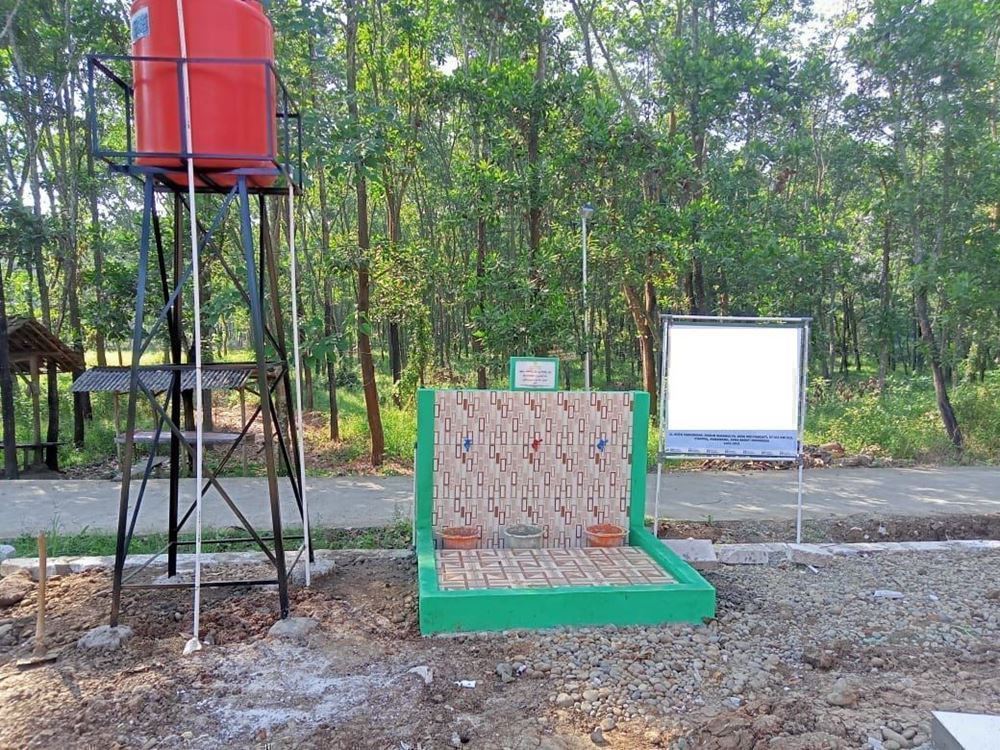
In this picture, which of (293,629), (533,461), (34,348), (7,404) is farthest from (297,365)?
(34,348)

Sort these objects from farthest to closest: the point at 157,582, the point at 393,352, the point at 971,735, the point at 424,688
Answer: the point at 393,352, the point at 157,582, the point at 424,688, the point at 971,735

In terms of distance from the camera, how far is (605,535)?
545 centimetres

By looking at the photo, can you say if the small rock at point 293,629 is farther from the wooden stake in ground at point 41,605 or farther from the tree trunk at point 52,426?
the tree trunk at point 52,426

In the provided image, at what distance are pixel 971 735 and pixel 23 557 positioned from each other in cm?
635

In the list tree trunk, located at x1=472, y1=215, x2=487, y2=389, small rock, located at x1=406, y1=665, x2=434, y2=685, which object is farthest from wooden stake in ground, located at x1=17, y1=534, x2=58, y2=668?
tree trunk, located at x1=472, y1=215, x2=487, y2=389

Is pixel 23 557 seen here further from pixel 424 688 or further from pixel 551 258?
pixel 551 258

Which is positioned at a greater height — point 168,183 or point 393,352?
point 168,183

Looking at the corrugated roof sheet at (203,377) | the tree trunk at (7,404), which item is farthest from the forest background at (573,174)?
the corrugated roof sheet at (203,377)

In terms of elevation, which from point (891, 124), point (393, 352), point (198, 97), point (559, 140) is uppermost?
point (891, 124)

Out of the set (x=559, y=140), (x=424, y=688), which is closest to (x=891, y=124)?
(x=559, y=140)

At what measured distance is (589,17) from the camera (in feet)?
38.6

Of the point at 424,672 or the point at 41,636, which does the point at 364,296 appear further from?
the point at 424,672

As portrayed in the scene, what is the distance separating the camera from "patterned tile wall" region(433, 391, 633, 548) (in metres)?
5.58

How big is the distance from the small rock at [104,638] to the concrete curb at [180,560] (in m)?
1.15
